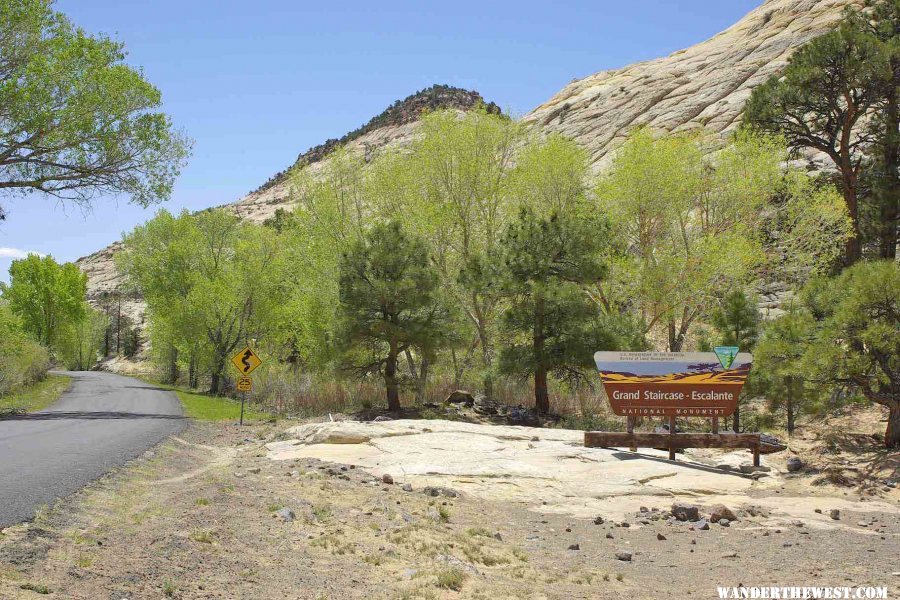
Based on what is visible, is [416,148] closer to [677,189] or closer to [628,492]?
[677,189]

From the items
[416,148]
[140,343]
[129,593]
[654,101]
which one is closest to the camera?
[129,593]

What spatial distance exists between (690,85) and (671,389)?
2424 inches

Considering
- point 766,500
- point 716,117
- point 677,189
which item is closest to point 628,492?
point 766,500

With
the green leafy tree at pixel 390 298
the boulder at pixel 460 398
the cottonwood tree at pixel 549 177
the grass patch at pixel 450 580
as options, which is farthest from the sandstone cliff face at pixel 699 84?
the grass patch at pixel 450 580

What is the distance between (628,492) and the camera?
12.1 metres

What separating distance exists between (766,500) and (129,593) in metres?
10.8

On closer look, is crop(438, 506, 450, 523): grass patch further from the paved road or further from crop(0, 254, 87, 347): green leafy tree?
crop(0, 254, 87, 347): green leafy tree

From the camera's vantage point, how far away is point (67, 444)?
1370 cm

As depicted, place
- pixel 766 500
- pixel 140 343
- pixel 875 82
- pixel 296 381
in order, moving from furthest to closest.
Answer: pixel 140 343 → pixel 296 381 → pixel 875 82 → pixel 766 500

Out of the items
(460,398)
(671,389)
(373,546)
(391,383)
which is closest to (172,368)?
(460,398)

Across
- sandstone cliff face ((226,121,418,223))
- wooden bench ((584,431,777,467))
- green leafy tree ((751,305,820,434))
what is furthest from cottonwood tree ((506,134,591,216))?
sandstone cliff face ((226,121,418,223))

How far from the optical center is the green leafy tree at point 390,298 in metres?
23.9

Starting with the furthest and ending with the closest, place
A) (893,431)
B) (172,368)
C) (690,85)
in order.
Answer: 1. (690,85)
2. (172,368)
3. (893,431)

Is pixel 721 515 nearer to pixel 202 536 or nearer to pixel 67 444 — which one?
pixel 202 536
